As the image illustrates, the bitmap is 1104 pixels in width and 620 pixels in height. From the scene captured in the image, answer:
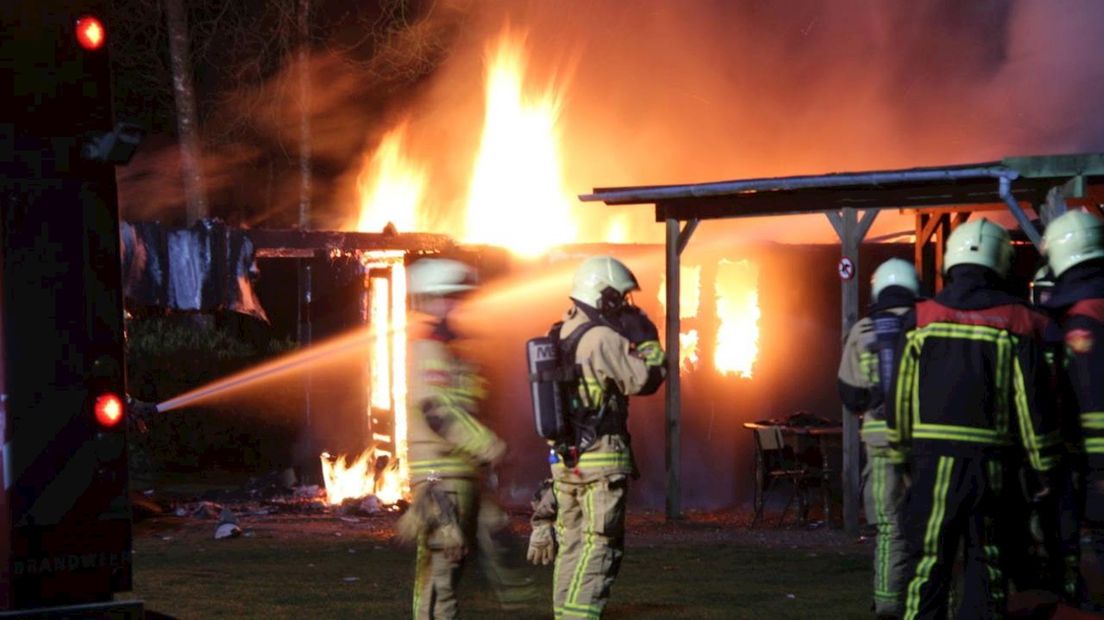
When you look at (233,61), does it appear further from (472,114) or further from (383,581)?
(383,581)

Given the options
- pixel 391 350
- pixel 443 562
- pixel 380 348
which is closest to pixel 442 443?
pixel 443 562

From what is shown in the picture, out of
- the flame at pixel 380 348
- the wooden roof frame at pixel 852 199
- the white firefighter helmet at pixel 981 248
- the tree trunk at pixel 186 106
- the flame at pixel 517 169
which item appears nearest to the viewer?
the white firefighter helmet at pixel 981 248

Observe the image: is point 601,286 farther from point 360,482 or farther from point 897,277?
point 360,482

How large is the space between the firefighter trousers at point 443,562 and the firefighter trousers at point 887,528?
2538 mm

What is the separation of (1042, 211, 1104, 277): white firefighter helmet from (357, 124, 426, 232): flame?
52.4ft

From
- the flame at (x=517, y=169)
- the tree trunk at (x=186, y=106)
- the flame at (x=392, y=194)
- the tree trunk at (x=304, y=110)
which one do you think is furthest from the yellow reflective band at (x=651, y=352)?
the tree trunk at (x=304, y=110)

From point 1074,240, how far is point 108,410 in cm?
442

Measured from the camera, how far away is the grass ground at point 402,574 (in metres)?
9.95

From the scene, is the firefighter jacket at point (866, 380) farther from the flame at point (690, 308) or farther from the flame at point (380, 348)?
the flame at point (380, 348)

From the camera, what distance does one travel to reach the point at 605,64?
27984 millimetres

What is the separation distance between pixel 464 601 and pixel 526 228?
526 inches

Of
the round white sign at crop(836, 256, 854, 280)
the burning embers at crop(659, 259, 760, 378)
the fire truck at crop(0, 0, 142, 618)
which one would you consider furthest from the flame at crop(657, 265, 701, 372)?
the fire truck at crop(0, 0, 142, 618)

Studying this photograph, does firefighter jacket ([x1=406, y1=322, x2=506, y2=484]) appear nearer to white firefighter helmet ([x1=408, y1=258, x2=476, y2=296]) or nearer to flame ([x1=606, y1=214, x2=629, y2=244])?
white firefighter helmet ([x1=408, y1=258, x2=476, y2=296])

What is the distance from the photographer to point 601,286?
807cm
